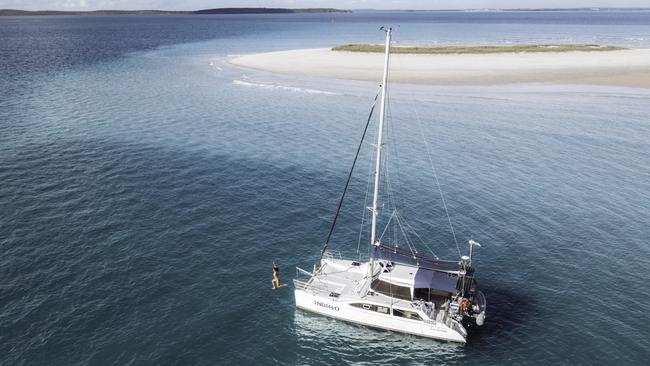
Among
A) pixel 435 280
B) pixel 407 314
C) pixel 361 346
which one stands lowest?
pixel 361 346

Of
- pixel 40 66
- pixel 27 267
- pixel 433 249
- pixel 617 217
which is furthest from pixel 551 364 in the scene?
pixel 40 66

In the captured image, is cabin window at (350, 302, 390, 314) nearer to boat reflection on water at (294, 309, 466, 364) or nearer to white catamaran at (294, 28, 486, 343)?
white catamaran at (294, 28, 486, 343)

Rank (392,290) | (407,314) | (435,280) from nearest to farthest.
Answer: (407,314), (392,290), (435,280)

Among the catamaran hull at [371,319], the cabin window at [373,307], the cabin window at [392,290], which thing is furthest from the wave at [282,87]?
the cabin window at [373,307]

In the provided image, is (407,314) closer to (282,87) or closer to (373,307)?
(373,307)

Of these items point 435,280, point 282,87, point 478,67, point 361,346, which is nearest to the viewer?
point 361,346

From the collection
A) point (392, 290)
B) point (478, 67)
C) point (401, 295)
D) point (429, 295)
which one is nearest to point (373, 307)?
point (392, 290)

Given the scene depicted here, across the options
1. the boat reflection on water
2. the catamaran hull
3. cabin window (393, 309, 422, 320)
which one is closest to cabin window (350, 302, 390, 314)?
the catamaran hull

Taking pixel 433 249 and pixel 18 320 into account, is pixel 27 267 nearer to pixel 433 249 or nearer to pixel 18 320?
pixel 18 320
